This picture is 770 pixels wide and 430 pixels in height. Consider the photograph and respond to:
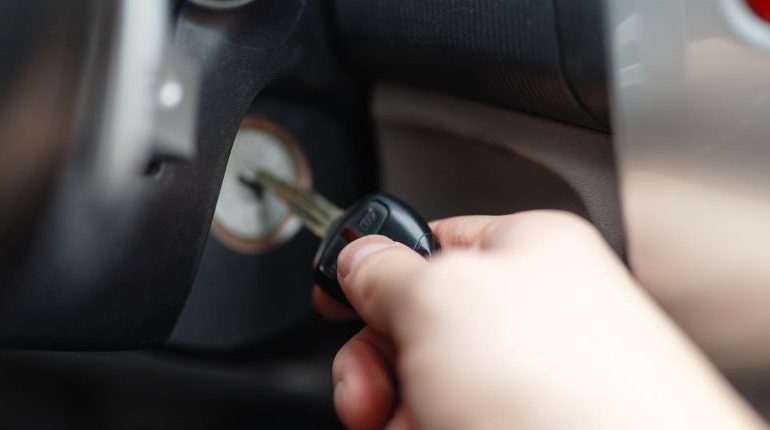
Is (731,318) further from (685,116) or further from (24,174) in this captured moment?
(24,174)

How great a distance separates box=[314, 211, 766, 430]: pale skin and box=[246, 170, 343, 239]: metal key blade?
23cm

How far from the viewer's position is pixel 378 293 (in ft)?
1.56

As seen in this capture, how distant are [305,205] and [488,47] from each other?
23cm

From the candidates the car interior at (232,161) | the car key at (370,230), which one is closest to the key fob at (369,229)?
the car key at (370,230)

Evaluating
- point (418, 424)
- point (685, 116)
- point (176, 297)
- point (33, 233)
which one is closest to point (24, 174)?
point (33, 233)

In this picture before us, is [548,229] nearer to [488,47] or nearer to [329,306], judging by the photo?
[488,47]

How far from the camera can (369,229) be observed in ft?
2.05

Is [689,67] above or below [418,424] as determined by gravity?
above

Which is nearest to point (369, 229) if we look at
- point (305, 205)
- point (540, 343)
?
point (305, 205)

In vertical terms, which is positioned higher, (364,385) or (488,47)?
(488,47)

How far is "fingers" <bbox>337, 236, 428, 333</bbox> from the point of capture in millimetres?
460

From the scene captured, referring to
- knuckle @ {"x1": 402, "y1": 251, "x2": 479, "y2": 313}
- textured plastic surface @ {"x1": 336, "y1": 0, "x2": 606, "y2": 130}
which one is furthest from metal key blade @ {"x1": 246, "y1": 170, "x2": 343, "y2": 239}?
knuckle @ {"x1": 402, "y1": 251, "x2": 479, "y2": 313}

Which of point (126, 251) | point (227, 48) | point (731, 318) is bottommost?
point (731, 318)

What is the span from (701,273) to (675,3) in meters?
0.18
